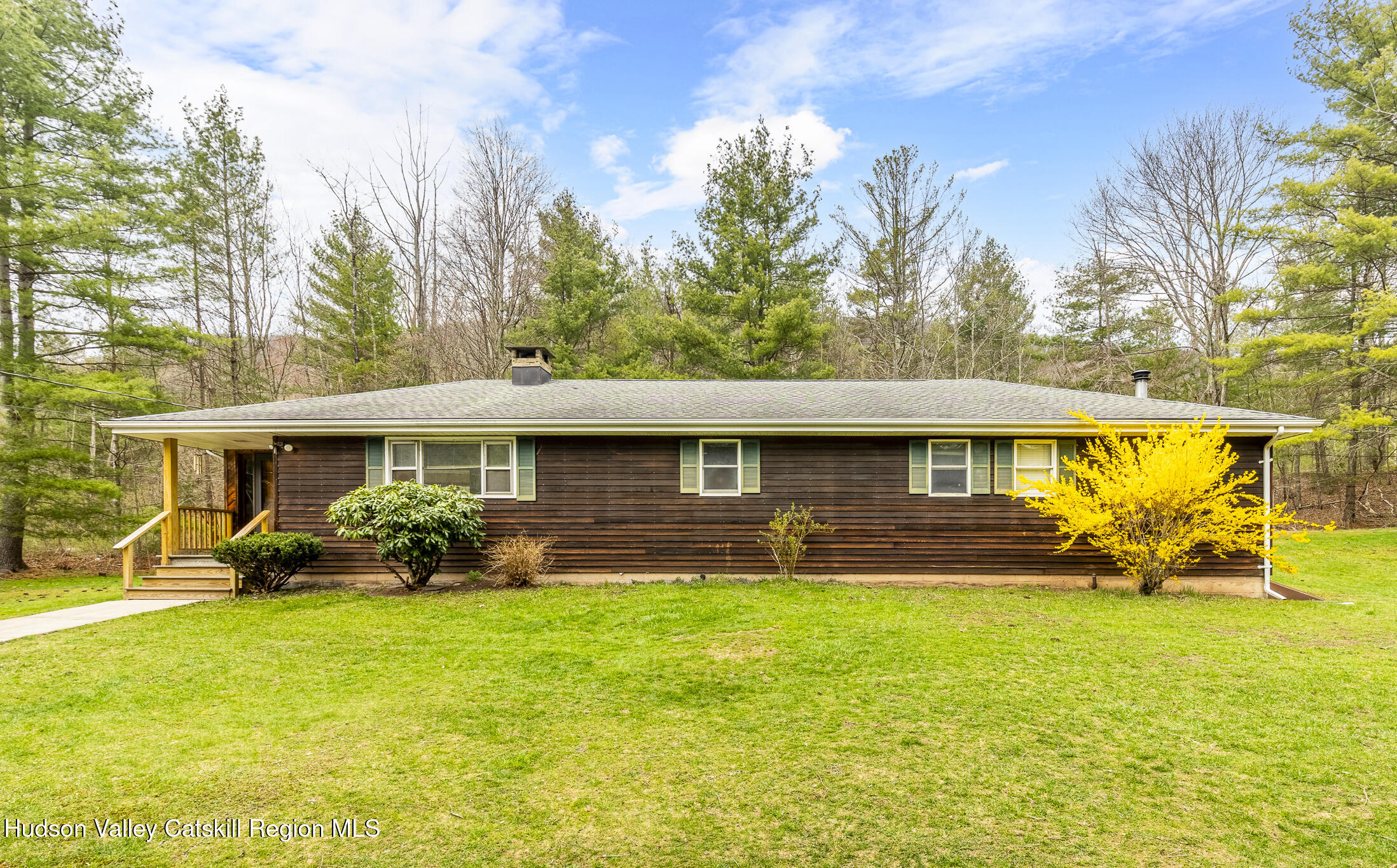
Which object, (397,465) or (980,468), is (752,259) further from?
(397,465)

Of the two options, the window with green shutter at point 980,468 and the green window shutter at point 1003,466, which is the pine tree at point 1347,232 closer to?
the green window shutter at point 1003,466

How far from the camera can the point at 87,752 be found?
12.9ft

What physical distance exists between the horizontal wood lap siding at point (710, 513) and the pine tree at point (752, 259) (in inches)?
353

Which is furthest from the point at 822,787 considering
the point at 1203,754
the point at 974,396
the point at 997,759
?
the point at 974,396

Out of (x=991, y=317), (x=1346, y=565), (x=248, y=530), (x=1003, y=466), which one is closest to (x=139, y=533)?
(x=248, y=530)

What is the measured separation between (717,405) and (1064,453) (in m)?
5.88

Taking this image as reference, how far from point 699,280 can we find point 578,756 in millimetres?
17376

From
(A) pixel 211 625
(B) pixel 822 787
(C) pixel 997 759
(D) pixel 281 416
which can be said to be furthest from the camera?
(D) pixel 281 416

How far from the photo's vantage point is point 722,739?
4141 mm

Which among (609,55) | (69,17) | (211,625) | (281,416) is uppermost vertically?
(609,55)

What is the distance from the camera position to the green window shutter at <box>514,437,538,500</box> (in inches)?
398

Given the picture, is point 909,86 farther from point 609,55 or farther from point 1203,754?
point 1203,754

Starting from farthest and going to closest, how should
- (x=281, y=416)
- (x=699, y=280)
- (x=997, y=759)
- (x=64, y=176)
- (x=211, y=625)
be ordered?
1. (x=699, y=280)
2. (x=64, y=176)
3. (x=281, y=416)
4. (x=211, y=625)
5. (x=997, y=759)

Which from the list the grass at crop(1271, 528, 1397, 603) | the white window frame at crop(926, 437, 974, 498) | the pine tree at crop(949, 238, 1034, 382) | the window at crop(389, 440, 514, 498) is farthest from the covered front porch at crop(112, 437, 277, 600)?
the pine tree at crop(949, 238, 1034, 382)
